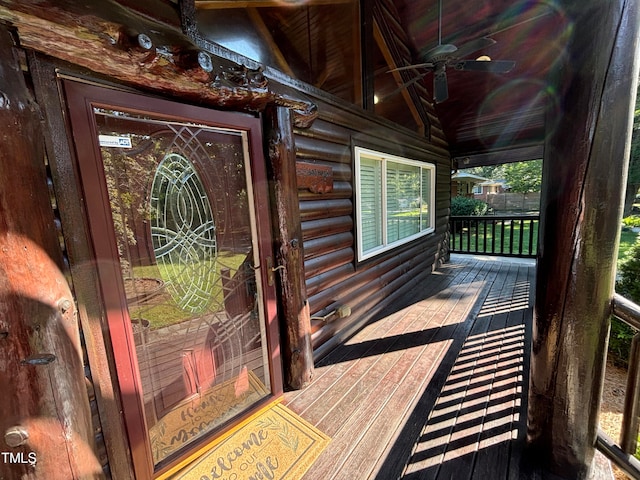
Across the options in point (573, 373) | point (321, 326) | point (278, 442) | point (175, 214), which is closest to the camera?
point (573, 373)

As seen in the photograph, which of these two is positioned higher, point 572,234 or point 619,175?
point 619,175

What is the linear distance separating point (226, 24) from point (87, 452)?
7.99 ft

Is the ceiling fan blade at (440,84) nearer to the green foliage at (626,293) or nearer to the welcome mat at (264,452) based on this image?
the green foliage at (626,293)

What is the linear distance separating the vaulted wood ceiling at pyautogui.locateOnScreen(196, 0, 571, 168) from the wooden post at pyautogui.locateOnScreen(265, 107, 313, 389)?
915 millimetres

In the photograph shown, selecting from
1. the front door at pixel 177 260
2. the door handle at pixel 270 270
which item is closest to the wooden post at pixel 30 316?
the front door at pixel 177 260

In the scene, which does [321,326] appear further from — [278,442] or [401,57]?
[401,57]

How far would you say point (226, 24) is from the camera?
6.04 feet

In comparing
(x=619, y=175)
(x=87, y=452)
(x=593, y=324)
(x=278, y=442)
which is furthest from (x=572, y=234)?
(x=87, y=452)

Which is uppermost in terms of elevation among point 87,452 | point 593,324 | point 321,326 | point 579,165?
point 579,165

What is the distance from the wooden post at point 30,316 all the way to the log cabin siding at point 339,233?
159cm

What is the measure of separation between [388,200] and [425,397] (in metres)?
2.47

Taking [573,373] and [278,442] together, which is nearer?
[573,373]

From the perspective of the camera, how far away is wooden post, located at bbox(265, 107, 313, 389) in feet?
6.11

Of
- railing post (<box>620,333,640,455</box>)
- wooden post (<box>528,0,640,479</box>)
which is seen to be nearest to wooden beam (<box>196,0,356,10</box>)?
wooden post (<box>528,0,640,479</box>)
